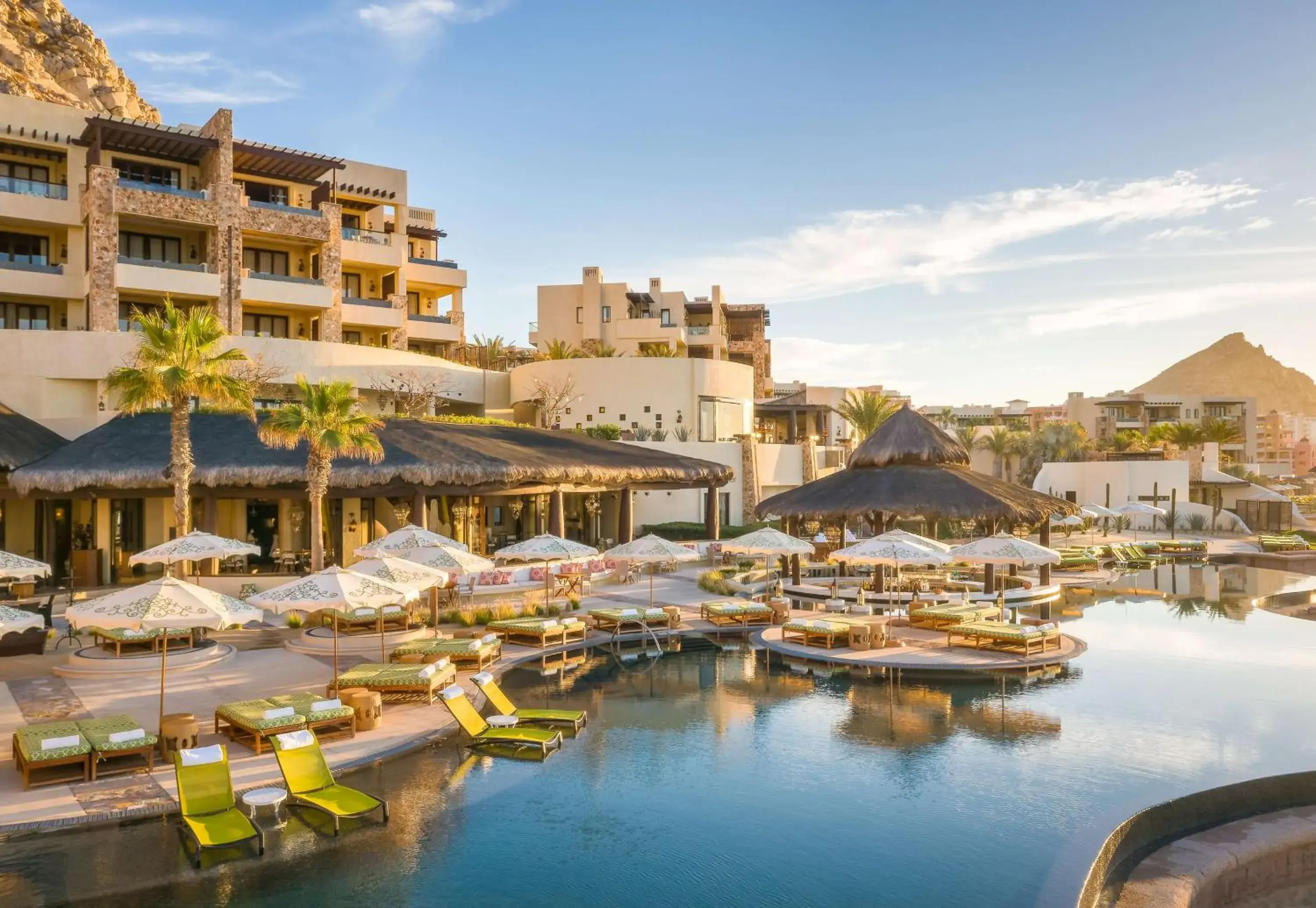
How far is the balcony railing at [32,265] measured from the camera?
38.4 metres

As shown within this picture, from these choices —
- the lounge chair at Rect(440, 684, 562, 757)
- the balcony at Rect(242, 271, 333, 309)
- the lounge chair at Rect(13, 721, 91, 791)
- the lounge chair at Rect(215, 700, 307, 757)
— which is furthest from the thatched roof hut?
the balcony at Rect(242, 271, 333, 309)

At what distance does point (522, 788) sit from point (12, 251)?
4043 centimetres

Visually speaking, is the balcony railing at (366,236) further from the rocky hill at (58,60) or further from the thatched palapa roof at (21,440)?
the rocky hill at (58,60)

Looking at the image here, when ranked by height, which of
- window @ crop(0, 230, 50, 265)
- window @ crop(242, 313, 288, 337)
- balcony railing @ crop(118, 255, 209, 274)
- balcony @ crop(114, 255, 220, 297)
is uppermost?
window @ crop(0, 230, 50, 265)

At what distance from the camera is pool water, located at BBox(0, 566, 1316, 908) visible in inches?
365

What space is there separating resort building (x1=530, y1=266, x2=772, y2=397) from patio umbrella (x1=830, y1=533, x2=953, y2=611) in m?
37.2

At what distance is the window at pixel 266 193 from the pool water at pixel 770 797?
3639cm

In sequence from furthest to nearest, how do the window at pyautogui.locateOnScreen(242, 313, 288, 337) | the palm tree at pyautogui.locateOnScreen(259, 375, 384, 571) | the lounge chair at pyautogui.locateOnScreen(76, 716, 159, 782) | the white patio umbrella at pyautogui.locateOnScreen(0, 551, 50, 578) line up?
the window at pyautogui.locateOnScreen(242, 313, 288, 337) < the palm tree at pyautogui.locateOnScreen(259, 375, 384, 571) < the white patio umbrella at pyautogui.locateOnScreen(0, 551, 50, 578) < the lounge chair at pyautogui.locateOnScreen(76, 716, 159, 782)

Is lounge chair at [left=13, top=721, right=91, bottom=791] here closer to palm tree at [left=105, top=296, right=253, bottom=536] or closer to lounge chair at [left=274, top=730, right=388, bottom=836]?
lounge chair at [left=274, top=730, right=388, bottom=836]

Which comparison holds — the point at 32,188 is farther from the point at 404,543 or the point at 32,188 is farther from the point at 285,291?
the point at 404,543

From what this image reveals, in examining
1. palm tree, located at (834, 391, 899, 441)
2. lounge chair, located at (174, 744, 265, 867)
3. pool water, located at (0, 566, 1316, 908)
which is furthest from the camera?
palm tree, located at (834, 391, 899, 441)

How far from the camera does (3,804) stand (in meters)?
10.9

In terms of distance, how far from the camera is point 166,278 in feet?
128

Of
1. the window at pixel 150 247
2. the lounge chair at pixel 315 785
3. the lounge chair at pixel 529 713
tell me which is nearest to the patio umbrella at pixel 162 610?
the lounge chair at pixel 315 785
